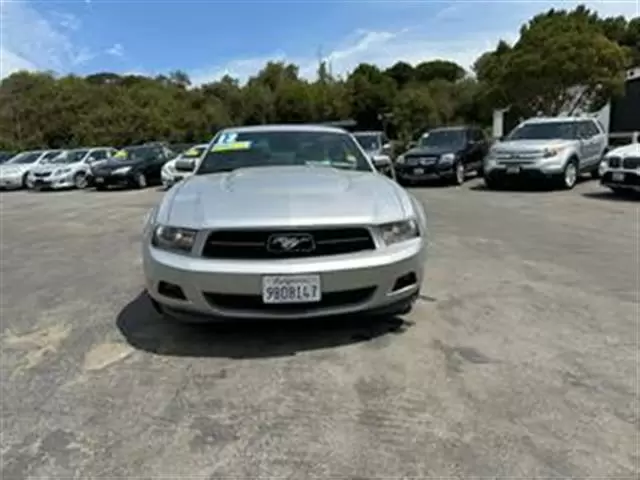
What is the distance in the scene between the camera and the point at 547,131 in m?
15.7

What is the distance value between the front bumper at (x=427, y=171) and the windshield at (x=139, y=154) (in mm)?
9100

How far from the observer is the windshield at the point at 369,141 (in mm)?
18344

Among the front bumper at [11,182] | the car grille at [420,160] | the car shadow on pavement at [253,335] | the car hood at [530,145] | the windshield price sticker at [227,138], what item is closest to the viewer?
the car shadow on pavement at [253,335]

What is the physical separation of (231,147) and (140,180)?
53.3 feet

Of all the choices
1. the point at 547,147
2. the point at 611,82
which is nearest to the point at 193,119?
the point at 611,82

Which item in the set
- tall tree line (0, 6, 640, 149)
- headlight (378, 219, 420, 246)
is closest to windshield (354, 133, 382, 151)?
tall tree line (0, 6, 640, 149)

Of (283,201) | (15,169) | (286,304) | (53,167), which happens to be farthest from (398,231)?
(15,169)

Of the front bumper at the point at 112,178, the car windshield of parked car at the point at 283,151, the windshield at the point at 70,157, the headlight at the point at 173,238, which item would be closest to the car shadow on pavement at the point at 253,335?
the headlight at the point at 173,238

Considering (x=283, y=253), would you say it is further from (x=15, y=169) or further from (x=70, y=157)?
(x=15, y=169)

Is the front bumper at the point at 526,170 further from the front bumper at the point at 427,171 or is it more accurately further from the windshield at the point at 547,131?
the front bumper at the point at 427,171

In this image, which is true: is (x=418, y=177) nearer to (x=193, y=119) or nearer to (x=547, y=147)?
(x=547, y=147)

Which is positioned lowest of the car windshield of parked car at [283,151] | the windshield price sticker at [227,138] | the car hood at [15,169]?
the car hood at [15,169]

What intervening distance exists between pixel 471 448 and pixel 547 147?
12.9 metres

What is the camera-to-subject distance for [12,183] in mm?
24547
